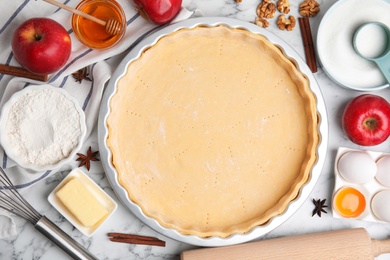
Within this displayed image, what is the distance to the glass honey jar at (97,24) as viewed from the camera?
1.41 meters

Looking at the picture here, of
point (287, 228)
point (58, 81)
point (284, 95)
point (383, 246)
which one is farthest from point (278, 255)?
point (58, 81)

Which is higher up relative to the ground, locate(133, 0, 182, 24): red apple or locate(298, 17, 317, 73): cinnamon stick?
locate(133, 0, 182, 24): red apple

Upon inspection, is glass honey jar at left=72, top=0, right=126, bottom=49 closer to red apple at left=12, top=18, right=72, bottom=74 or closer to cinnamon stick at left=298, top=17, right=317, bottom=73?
red apple at left=12, top=18, right=72, bottom=74

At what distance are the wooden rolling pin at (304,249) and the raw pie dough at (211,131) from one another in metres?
0.07

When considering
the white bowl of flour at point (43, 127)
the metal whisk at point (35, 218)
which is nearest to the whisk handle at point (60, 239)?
the metal whisk at point (35, 218)

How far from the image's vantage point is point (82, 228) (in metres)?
1.41

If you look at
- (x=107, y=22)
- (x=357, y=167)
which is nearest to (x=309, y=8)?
(x=357, y=167)

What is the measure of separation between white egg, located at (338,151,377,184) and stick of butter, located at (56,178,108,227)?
2.22 ft

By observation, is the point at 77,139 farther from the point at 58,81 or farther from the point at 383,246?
→ the point at 383,246

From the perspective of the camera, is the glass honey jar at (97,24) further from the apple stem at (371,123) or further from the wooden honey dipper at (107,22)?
the apple stem at (371,123)

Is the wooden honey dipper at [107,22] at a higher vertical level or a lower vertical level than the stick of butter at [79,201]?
higher

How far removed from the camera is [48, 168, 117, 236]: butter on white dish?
4.53 ft

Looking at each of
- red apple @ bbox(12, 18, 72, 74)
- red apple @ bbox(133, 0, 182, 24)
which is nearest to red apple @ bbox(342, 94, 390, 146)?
red apple @ bbox(133, 0, 182, 24)

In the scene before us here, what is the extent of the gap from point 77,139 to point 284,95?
21.8 inches
